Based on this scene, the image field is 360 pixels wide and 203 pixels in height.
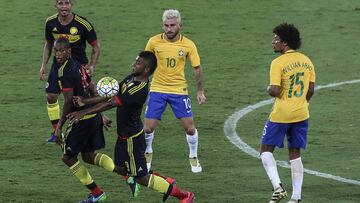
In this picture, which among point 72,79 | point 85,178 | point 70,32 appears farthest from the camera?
point 70,32

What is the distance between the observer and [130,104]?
14.1 metres

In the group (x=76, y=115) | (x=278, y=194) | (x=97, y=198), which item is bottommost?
(x=97, y=198)

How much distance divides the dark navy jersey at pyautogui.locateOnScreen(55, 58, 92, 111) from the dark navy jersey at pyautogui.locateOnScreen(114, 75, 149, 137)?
30.1 inches

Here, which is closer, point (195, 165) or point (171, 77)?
point (171, 77)

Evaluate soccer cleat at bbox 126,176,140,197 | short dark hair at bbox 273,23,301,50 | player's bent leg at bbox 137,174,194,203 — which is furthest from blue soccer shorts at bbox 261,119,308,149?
soccer cleat at bbox 126,176,140,197

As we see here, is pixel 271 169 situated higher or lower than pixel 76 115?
lower

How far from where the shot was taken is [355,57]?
24.6 meters

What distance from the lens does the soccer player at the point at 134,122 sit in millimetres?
14000

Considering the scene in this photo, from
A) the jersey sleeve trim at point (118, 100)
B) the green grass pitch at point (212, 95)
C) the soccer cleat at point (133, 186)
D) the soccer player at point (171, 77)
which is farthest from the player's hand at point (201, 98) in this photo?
the jersey sleeve trim at point (118, 100)

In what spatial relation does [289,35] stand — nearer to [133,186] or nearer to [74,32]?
[133,186]

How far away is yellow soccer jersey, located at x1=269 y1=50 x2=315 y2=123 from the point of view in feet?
47.0

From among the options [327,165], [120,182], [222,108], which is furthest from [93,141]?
[222,108]

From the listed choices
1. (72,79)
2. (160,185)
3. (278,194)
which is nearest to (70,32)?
(72,79)

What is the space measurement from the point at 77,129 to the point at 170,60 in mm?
2453
